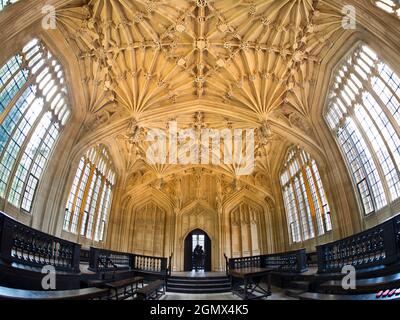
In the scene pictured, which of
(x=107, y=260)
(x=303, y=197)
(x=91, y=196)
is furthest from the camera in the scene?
(x=91, y=196)

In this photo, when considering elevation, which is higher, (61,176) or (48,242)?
(61,176)

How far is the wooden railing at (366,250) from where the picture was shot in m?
5.80

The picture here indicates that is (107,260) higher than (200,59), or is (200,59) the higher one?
(200,59)

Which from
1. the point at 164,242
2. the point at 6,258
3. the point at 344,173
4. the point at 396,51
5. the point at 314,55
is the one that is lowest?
the point at 6,258

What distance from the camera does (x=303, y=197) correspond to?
18250mm

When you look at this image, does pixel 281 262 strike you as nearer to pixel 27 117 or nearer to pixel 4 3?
pixel 27 117

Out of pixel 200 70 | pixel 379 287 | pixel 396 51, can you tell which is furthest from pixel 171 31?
pixel 379 287

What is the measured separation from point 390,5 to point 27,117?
14.6 metres

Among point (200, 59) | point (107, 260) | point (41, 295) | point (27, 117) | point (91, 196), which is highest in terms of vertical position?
point (200, 59)

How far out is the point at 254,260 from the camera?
16109 mm

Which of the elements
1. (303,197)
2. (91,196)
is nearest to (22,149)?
(91,196)

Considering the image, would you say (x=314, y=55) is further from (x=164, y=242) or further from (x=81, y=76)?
(x=164, y=242)

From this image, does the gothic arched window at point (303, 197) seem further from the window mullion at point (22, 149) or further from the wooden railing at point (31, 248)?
the window mullion at point (22, 149)
